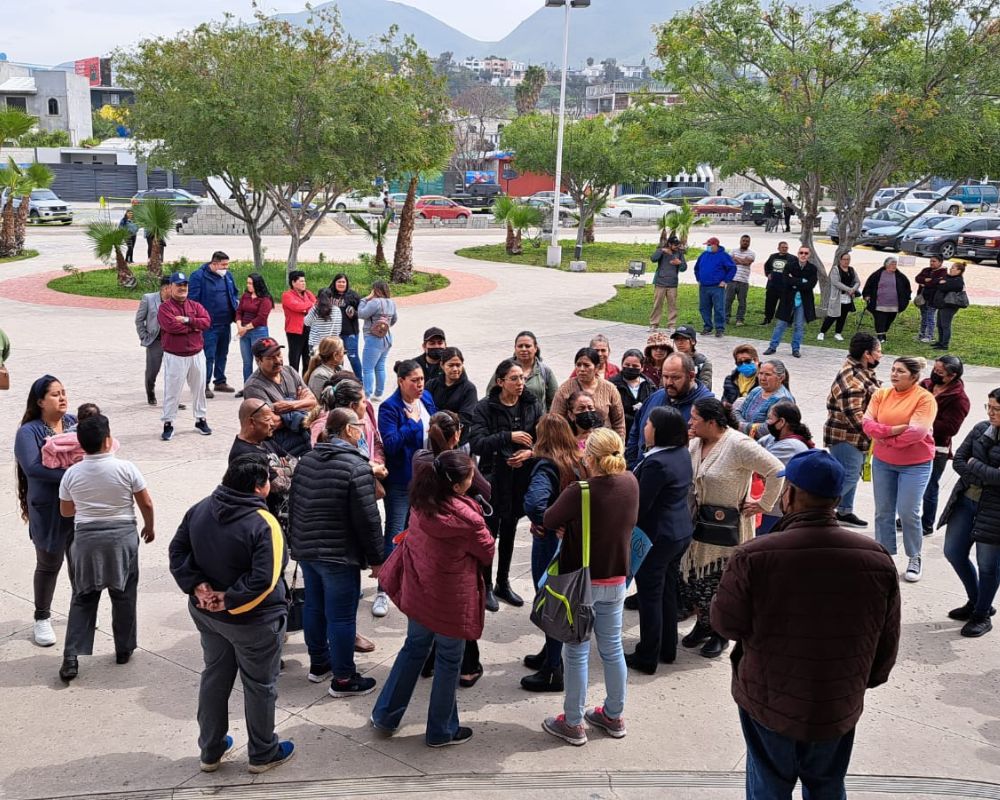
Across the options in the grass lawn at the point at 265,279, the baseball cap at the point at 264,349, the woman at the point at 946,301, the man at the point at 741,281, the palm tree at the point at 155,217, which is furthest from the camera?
the grass lawn at the point at 265,279

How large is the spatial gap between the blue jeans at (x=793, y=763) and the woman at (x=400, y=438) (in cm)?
315

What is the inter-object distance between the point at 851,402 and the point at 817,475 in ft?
14.5

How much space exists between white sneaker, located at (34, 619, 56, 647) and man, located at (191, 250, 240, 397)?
6448mm

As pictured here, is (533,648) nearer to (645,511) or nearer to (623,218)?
(645,511)

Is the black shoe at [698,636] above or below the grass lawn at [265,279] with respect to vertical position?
below

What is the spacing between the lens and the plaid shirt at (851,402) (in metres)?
7.82

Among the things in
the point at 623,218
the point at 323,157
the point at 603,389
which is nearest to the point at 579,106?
the point at 623,218

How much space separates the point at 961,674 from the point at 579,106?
18622cm

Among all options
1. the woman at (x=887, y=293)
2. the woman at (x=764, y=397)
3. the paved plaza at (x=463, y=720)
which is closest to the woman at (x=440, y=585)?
the paved plaza at (x=463, y=720)

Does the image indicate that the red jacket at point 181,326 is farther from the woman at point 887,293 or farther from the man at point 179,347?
the woman at point 887,293

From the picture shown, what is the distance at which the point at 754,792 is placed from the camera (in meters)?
4.00

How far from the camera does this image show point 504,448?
21.5 ft

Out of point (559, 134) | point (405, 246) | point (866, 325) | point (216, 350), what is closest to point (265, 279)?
point (405, 246)

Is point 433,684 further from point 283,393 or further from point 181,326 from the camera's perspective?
point 181,326
